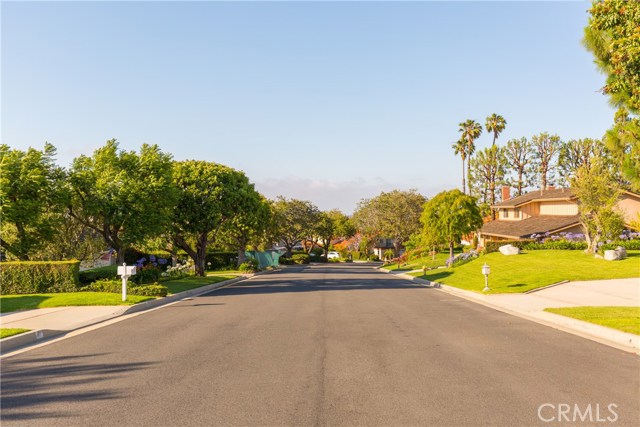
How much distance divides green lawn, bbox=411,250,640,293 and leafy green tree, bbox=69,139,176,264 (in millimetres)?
18253

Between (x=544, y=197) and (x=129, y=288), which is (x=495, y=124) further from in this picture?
(x=129, y=288)

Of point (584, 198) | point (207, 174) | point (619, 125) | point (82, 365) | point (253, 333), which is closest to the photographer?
point (82, 365)

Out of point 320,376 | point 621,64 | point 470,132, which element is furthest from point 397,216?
point 320,376

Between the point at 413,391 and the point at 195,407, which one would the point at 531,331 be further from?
the point at 195,407

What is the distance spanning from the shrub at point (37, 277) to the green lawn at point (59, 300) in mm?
1265

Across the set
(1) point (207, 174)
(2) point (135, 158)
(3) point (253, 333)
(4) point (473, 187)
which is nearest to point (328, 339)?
(3) point (253, 333)

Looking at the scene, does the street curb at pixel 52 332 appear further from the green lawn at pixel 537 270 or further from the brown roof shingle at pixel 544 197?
the brown roof shingle at pixel 544 197

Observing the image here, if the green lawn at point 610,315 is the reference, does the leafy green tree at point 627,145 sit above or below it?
above

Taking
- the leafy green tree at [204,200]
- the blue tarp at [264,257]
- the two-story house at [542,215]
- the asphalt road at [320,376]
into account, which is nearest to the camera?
the asphalt road at [320,376]

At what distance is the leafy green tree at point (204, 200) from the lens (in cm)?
3619

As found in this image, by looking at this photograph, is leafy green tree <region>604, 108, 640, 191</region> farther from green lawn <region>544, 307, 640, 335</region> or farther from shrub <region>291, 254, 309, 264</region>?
shrub <region>291, 254, 309, 264</region>

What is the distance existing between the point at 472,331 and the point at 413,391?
21.0 feet

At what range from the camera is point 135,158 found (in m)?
29.0

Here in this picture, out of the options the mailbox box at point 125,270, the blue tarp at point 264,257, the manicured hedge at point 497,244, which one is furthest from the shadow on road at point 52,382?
the blue tarp at point 264,257
